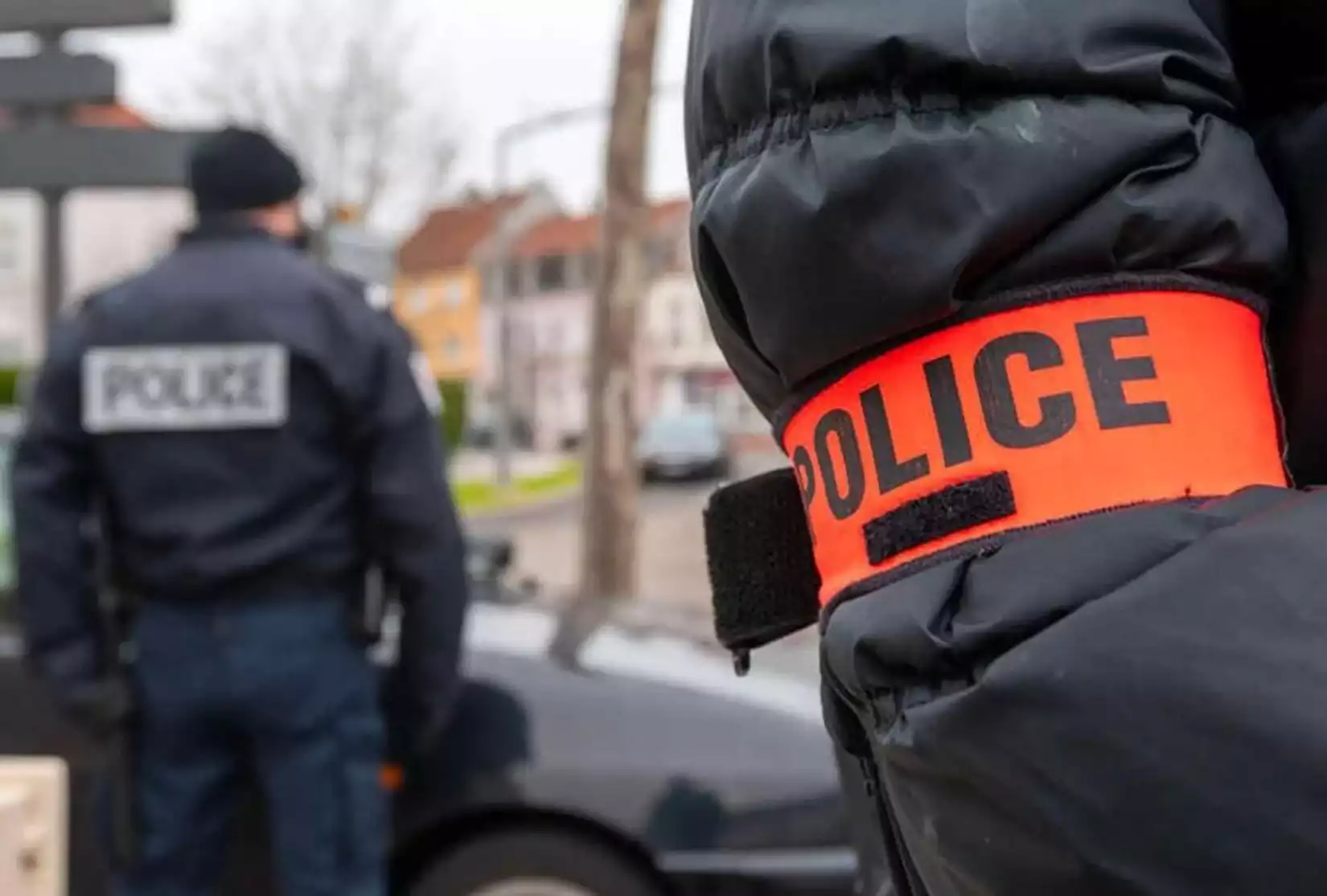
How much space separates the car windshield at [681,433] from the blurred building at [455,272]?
24924 mm

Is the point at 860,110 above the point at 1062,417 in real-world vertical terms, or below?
above

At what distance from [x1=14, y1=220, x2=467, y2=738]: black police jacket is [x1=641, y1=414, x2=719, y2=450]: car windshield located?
25.2 meters

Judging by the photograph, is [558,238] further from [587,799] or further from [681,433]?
[587,799]

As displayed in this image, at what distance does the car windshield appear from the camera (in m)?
28.6

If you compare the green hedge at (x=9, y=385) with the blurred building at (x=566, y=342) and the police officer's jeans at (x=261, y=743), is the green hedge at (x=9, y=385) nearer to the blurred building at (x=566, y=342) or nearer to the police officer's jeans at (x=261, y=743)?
the blurred building at (x=566, y=342)

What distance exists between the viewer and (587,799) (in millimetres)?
3158

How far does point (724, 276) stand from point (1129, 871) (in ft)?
1.24

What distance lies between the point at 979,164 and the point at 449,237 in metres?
60.6

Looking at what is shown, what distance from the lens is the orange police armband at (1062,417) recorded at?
767 millimetres

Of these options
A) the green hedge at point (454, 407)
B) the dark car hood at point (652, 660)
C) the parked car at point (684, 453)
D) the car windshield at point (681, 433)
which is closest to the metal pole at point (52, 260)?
the dark car hood at point (652, 660)

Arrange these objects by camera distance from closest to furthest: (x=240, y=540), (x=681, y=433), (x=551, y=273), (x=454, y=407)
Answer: (x=240, y=540) < (x=681, y=433) < (x=454, y=407) < (x=551, y=273)

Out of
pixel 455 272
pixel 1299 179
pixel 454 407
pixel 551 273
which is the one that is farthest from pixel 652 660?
pixel 455 272

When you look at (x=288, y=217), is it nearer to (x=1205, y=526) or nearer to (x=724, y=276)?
(x=724, y=276)

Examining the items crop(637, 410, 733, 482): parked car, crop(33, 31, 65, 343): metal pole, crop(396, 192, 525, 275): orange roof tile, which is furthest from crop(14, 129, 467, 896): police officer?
crop(396, 192, 525, 275): orange roof tile
